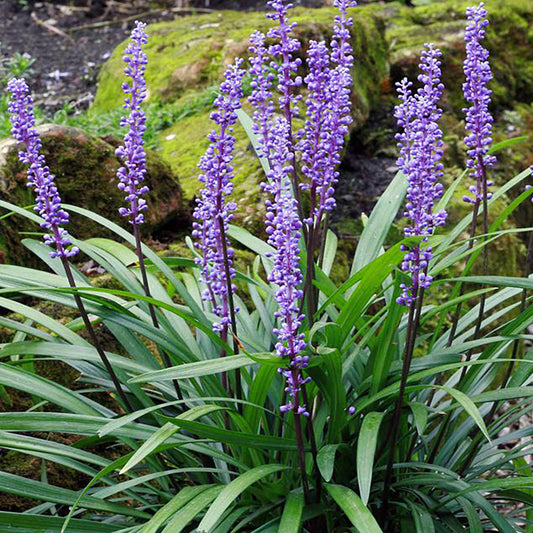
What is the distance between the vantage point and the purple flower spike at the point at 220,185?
226 cm

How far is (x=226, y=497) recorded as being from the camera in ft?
6.76

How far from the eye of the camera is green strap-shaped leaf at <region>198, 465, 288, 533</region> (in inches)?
77.5

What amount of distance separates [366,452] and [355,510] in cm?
Result: 18

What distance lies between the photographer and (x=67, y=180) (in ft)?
13.6

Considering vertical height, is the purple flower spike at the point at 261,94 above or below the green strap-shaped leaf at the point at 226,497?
above

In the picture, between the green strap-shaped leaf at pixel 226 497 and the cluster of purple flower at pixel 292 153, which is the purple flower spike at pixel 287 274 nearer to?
the cluster of purple flower at pixel 292 153

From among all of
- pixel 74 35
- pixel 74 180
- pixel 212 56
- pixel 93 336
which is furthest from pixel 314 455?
pixel 74 35

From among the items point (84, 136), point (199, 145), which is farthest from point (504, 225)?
point (84, 136)

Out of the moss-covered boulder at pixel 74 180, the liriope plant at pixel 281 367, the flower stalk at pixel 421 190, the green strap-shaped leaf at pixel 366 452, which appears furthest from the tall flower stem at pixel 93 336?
the moss-covered boulder at pixel 74 180

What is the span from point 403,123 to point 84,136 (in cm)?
226

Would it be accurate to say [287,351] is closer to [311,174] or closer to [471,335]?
[311,174]

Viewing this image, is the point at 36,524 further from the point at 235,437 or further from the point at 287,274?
the point at 287,274

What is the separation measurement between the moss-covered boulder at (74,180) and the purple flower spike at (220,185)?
1.69 metres

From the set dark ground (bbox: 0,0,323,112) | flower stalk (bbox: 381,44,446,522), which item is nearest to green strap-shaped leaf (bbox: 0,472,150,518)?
flower stalk (bbox: 381,44,446,522)
